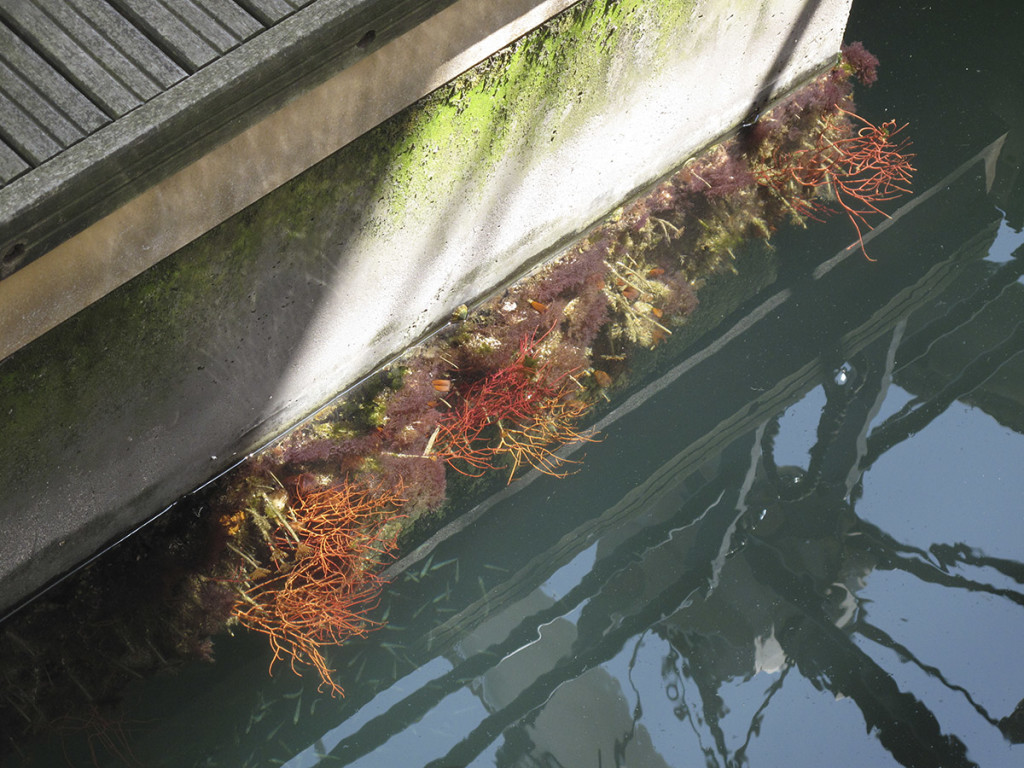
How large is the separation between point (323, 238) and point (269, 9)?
0.85 m

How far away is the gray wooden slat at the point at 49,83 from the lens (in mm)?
2373

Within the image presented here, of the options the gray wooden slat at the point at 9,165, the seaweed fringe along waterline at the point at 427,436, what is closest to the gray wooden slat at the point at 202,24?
the gray wooden slat at the point at 9,165

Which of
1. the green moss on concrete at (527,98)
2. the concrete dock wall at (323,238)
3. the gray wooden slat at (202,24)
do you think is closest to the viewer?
the gray wooden slat at (202,24)

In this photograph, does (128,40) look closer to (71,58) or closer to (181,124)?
(71,58)

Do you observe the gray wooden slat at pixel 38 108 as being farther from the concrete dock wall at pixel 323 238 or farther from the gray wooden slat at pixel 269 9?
the gray wooden slat at pixel 269 9

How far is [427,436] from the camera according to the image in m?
3.99

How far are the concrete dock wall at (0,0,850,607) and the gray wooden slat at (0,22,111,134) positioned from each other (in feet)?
0.78

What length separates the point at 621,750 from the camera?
137 inches

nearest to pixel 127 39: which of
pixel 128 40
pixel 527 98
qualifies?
pixel 128 40

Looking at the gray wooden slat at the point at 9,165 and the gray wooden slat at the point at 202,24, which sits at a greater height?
the gray wooden slat at the point at 202,24

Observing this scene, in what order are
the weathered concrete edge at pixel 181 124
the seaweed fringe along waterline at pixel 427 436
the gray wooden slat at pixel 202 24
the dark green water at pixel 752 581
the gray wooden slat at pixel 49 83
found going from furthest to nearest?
1. the seaweed fringe along waterline at pixel 427 436
2. the dark green water at pixel 752 581
3. the gray wooden slat at pixel 202 24
4. the gray wooden slat at pixel 49 83
5. the weathered concrete edge at pixel 181 124

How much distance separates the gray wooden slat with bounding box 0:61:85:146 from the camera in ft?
7.70

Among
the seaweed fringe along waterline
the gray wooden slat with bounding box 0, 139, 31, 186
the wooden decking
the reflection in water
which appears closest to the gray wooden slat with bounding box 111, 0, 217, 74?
the wooden decking

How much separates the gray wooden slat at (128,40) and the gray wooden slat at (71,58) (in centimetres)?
6
